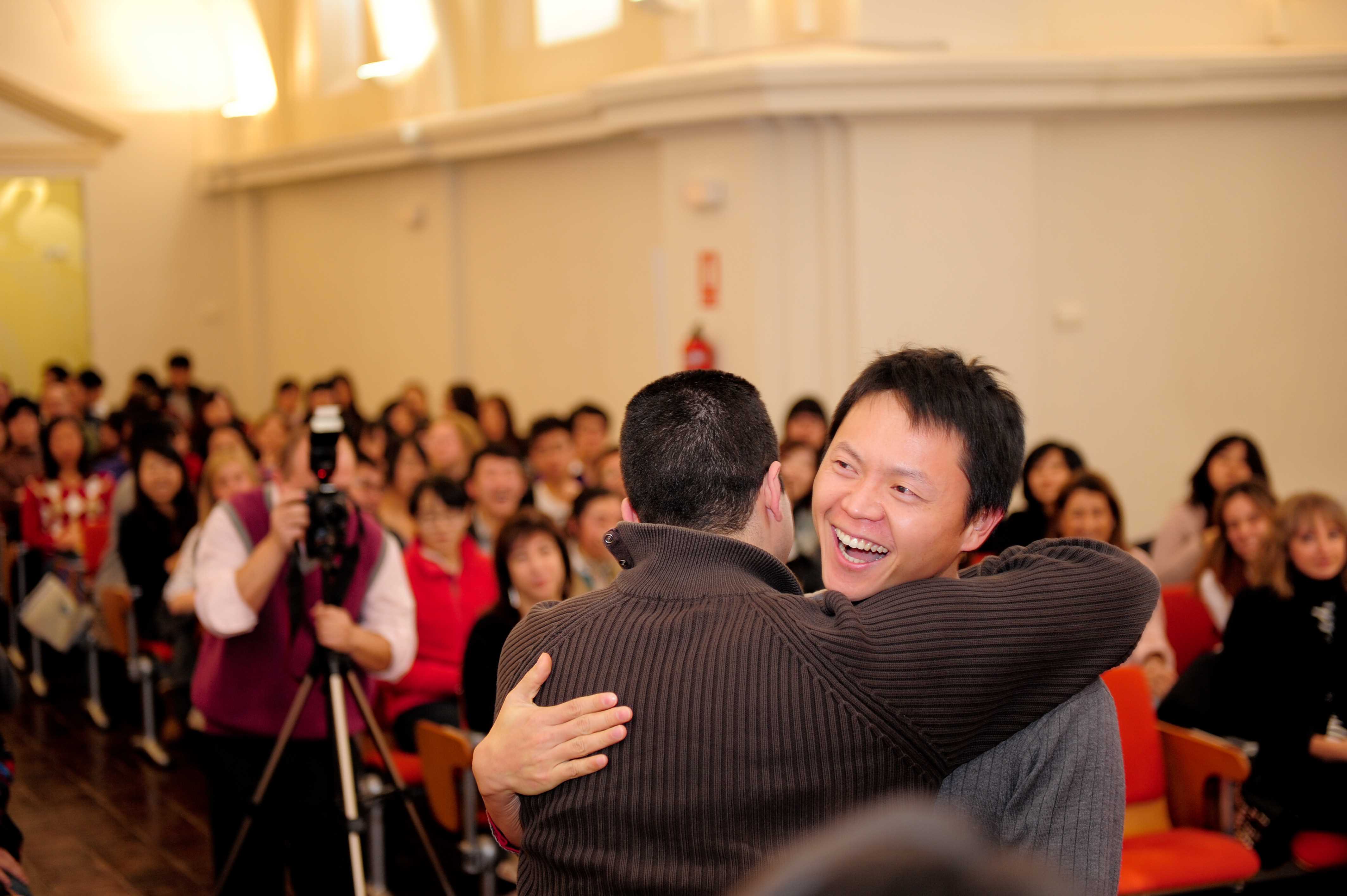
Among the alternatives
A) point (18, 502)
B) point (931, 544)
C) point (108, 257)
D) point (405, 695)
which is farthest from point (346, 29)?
point (931, 544)

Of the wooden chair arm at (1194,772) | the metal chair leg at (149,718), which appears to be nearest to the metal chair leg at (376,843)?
the metal chair leg at (149,718)

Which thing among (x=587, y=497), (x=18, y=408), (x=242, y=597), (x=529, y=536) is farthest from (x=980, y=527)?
(x=18, y=408)

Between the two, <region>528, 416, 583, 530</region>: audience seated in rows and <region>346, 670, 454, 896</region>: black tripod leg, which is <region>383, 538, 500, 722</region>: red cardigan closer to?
<region>346, 670, 454, 896</region>: black tripod leg

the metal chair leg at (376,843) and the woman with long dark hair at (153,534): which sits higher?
the woman with long dark hair at (153,534)

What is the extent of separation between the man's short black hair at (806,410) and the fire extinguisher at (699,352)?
3.42ft

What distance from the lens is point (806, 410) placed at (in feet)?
21.7

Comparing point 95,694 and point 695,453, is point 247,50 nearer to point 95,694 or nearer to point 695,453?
point 95,694

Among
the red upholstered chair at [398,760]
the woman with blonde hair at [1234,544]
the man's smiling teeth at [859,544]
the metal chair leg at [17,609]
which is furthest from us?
the metal chair leg at [17,609]

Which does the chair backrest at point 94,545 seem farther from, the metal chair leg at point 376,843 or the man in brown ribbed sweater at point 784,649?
the man in brown ribbed sweater at point 784,649

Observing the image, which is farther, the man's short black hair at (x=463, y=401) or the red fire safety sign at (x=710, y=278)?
the man's short black hair at (x=463, y=401)

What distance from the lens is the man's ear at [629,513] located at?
1.71 meters

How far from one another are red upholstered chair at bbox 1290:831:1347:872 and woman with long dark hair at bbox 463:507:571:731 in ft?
7.60

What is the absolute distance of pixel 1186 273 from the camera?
784 centimetres

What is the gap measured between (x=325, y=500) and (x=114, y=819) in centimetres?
283
